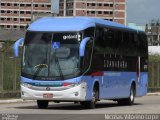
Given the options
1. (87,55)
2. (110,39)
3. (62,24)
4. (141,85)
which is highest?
(62,24)

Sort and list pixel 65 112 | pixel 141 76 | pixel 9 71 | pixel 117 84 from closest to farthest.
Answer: pixel 65 112, pixel 117 84, pixel 141 76, pixel 9 71

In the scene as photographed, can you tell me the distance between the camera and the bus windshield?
74.6 feet

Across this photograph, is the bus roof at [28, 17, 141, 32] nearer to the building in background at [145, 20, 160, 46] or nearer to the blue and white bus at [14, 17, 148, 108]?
the blue and white bus at [14, 17, 148, 108]

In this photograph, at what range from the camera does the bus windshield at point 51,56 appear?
22734 mm

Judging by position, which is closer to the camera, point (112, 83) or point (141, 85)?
point (112, 83)

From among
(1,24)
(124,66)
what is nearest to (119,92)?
(124,66)

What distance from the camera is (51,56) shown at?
899 inches

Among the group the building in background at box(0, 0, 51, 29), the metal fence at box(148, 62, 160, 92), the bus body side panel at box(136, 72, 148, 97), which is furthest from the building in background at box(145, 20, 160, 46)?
the bus body side panel at box(136, 72, 148, 97)

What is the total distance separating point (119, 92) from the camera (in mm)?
27516

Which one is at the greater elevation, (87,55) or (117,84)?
(87,55)

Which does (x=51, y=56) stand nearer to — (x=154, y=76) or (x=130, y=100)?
(x=130, y=100)

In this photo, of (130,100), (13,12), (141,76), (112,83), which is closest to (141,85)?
(141,76)

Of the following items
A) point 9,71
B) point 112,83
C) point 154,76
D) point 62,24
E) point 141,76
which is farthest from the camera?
point 154,76

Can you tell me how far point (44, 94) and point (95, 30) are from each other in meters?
3.63
